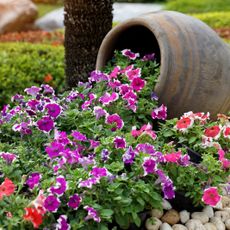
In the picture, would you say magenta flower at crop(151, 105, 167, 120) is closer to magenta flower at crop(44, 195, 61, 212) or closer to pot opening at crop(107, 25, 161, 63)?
pot opening at crop(107, 25, 161, 63)

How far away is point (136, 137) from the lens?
10.0 feet

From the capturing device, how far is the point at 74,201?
8.04 ft

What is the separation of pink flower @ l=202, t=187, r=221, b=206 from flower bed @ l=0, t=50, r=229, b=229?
0.01 metres

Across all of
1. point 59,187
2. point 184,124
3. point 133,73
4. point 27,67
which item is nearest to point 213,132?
point 184,124

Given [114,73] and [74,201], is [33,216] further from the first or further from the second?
[114,73]

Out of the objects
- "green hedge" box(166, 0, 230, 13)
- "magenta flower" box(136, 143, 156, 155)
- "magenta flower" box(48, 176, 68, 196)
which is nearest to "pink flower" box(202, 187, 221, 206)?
"magenta flower" box(136, 143, 156, 155)

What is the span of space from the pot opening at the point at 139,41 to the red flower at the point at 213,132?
3.78ft

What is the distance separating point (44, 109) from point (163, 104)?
77 cm

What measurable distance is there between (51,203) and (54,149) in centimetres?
43

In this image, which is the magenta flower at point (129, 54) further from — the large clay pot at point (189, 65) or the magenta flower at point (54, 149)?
the magenta flower at point (54, 149)

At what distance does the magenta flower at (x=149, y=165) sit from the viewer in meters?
2.64

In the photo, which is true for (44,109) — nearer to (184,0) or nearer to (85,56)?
(85,56)

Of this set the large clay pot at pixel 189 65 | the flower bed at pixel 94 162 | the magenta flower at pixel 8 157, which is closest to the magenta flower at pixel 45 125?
the flower bed at pixel 94 162

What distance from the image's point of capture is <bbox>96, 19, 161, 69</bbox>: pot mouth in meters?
3.96
